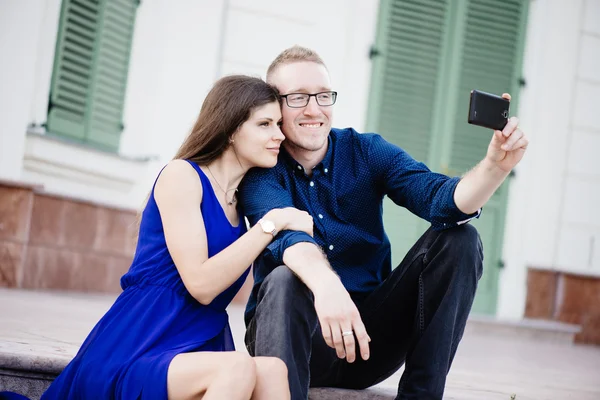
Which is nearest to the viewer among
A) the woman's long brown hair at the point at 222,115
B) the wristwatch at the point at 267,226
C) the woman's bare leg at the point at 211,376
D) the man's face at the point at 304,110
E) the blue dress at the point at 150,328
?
the woman's bare leg at the point at 211,376

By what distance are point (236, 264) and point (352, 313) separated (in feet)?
1.05

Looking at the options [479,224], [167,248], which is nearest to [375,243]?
[167,248]

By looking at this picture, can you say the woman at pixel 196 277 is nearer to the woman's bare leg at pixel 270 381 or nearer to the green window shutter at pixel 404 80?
the woman's bare leg at pixel 270 381

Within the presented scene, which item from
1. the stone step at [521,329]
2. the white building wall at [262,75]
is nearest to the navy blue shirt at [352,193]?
the white building wall at [262,75]

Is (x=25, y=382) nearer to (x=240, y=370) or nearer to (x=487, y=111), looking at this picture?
(x=240, y=370)

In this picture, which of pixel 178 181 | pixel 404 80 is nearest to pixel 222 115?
pixel 178 181

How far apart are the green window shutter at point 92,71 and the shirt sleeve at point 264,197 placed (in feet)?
13.2

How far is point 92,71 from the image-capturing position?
6.59 m

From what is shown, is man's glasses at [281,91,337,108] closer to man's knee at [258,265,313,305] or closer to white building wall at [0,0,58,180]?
man's knee at [258,265,313,305]

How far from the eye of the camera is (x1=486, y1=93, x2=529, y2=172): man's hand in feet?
7.44

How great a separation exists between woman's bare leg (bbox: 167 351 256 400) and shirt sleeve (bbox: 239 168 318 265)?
36 cm

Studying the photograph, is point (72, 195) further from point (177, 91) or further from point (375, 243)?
point (375, 243)

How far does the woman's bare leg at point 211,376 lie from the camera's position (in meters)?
2.09

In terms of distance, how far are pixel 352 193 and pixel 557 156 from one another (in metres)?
6.08
